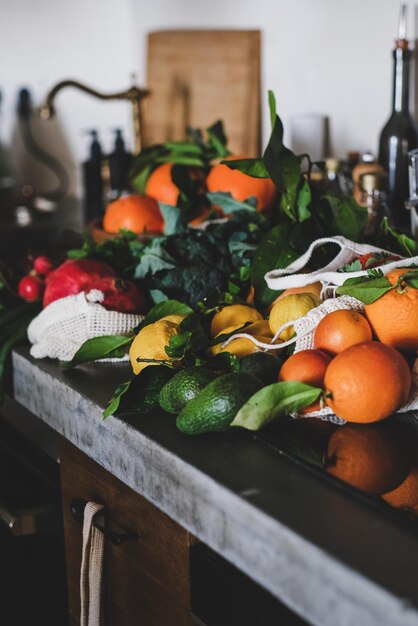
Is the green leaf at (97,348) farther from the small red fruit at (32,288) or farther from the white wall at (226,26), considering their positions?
the white wall at (226,26)

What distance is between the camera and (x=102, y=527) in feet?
2.69

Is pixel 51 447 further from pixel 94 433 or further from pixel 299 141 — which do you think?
pixel 299 141

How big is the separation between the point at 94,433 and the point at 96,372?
0.35 ft

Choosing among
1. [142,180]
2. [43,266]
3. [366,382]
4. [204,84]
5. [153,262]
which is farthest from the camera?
[204,84]

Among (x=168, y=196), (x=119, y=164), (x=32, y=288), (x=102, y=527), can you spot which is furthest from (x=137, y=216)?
(x=119, y=164)

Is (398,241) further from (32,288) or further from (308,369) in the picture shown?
(32,288)

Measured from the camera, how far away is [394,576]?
48 centimetres

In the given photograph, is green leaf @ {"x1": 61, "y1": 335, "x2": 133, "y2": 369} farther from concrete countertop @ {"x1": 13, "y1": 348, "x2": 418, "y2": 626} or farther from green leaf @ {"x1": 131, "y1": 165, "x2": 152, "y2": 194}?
green leaf @ {"x1": 131, "y1": 165, "x2": 152, "y2": 194}

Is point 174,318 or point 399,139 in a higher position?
point 399,139

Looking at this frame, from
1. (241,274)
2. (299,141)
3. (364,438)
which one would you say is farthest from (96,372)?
(299,141)

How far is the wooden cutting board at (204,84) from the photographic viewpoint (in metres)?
1.83

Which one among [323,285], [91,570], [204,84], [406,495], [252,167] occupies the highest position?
[204,84]

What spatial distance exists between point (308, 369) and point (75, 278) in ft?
1.31

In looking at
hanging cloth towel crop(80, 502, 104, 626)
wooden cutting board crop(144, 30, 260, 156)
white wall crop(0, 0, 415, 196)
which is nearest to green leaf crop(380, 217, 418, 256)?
hanging cloth towel crop(80, 502, 104, 626)
